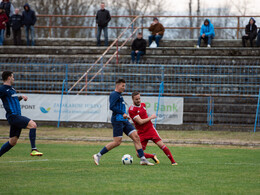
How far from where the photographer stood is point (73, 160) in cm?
1126

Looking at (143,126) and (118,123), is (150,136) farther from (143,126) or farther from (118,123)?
(118,123)

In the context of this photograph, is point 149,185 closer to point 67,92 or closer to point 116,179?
point 116,179

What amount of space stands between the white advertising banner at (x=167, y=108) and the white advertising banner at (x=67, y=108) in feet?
4.73

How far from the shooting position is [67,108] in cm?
2091

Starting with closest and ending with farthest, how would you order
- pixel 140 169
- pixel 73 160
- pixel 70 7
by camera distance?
1. pixel 140 169
2. pixel 73 160
3. pixel 70 7

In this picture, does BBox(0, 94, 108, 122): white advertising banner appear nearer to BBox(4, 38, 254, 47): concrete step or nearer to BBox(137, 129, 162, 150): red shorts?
BBox(4, 38, 254, 47): concrete step

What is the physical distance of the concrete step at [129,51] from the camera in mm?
24297

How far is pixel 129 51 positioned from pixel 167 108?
6425 mm

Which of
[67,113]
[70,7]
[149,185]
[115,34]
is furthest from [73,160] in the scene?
[70,7]

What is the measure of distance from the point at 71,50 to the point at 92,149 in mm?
12787

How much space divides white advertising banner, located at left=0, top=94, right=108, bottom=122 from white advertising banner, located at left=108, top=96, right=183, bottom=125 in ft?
4.73

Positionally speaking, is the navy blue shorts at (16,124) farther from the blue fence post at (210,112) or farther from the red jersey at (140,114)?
the blue fence post at (210,112)

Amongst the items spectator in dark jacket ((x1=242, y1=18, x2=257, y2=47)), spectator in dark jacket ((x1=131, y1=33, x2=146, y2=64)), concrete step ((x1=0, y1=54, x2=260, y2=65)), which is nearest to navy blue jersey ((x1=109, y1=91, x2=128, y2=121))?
spectator in dark jacket ((x1=131, y1=33, x2=146, y2=64))

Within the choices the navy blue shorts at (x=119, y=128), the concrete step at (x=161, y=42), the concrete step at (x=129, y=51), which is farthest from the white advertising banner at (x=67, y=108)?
the navy blue shorts at (x=119, y=128)
